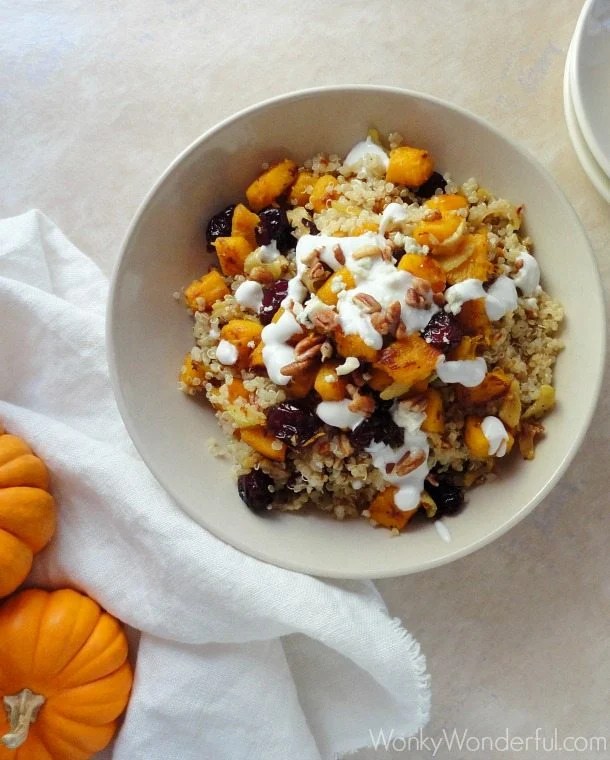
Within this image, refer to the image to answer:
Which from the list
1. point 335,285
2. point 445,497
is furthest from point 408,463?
point 335,285

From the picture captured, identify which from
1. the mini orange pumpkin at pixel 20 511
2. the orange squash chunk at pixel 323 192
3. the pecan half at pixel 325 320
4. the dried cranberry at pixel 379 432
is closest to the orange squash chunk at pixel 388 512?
the dried cranberry at pixel 379 432

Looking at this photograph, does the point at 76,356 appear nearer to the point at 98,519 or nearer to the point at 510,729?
the point at 98,519

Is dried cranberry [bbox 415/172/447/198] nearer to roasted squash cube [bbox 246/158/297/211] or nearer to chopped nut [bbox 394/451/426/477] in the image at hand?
roasted squash cube [bbox 246/158/297/211]

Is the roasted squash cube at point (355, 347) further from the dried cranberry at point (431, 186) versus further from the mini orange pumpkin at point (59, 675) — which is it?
the mini orange pumpkin at point (59, 675)

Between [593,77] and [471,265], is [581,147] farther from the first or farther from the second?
[471,265]

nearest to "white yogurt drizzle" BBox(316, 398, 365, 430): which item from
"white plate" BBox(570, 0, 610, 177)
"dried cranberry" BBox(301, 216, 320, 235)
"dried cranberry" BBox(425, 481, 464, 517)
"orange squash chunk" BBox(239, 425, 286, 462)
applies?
"orange squash chunk" BBox(239, 425, 286, 462)

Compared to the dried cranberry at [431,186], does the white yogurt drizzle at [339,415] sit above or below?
below

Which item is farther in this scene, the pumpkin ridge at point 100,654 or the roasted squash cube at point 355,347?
the pumpkin ridge at point 100,654
